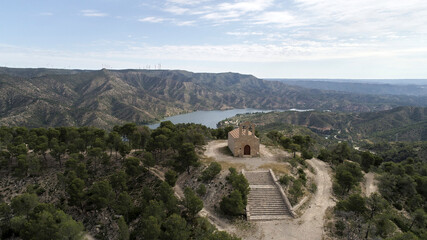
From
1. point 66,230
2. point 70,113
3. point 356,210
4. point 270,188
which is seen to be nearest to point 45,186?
point 66,230

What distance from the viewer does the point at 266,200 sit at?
106ft

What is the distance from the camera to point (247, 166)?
1565 inches

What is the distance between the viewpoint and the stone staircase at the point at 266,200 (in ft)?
97.8

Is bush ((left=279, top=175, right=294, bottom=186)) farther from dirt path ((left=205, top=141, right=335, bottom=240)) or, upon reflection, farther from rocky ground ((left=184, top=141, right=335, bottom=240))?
dirt path ((left=205, top=141, right=335, bottom=240))

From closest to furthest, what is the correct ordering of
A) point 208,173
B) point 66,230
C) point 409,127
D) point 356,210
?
point 66,230
point 356,210
point 208,173
point 409,127

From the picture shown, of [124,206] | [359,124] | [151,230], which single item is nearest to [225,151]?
[124,206]

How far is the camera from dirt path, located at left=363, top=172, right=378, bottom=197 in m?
38.8

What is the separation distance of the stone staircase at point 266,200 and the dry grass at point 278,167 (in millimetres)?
1415

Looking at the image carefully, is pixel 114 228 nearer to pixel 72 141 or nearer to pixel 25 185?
pixel 25 185

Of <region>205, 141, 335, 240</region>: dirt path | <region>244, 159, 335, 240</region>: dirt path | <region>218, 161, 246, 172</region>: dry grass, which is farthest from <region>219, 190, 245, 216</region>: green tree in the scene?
<region>218, 161, 246, 172</region>: dry grass

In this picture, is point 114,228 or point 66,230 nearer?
point 66,230

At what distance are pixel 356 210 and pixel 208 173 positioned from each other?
20667 mm

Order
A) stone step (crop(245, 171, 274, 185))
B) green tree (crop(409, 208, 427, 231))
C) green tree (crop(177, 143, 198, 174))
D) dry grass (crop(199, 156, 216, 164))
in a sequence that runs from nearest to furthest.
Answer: green tree (crop(409, 208, 427, 231))
stone step (crop(245, 171, 274, 185))
green tree (crop(177, 143, 198, 174))
dry grass (crop(199, 156, 216, 164))

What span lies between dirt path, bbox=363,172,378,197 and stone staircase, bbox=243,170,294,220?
16792mm
